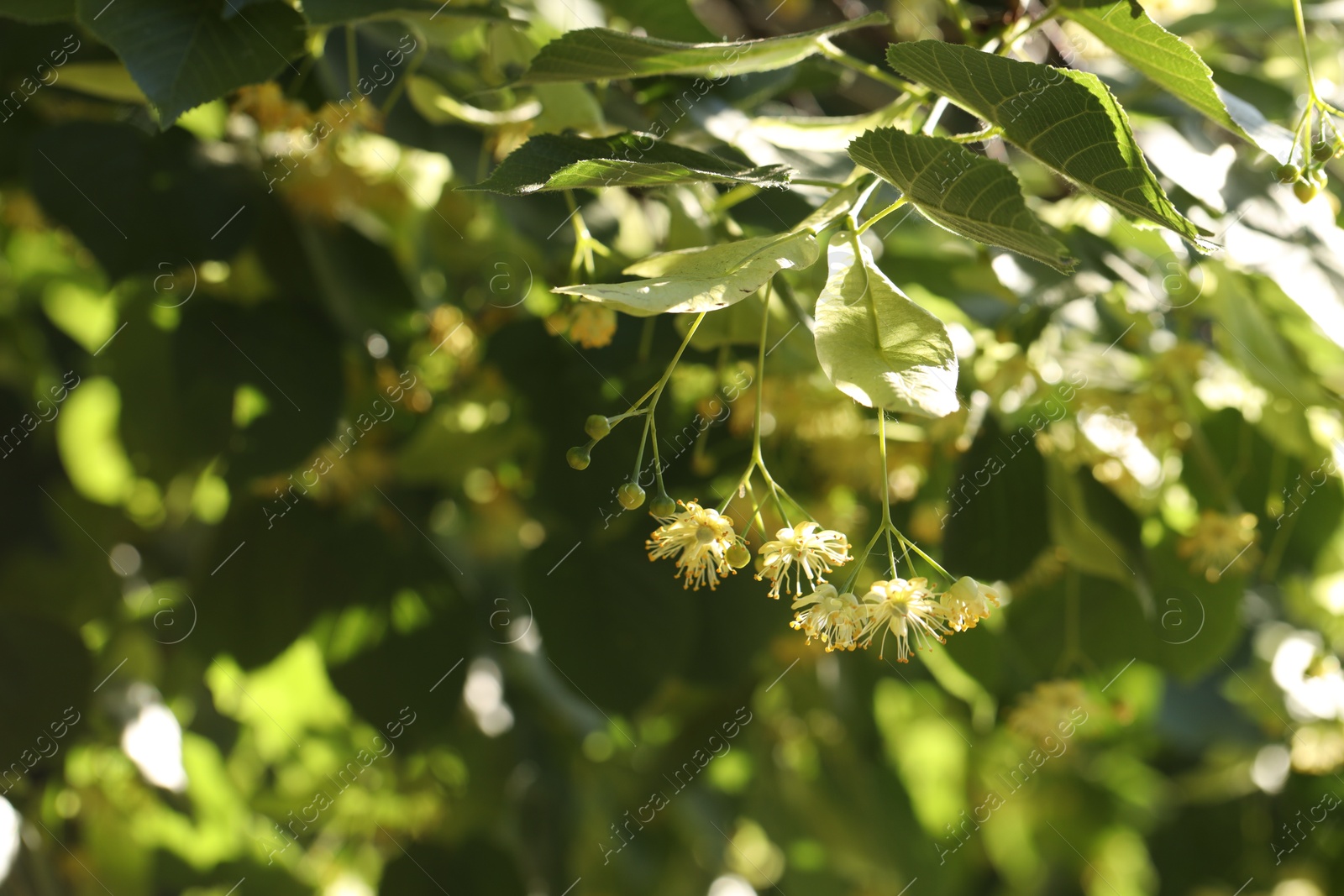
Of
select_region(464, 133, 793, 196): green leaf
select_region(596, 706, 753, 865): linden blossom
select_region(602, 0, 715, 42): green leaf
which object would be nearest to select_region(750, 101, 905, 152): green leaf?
select_region(602, 0, 715, 42): green leaf

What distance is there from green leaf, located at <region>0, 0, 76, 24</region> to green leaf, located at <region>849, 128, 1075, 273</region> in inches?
22.1

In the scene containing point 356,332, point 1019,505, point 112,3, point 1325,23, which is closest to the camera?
point 112,3

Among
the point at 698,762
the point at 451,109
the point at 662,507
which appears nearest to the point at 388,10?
the point at 451,109

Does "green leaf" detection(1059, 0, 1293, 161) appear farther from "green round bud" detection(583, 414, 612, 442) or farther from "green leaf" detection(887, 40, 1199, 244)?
"green round bud" detection(583, 414, 612, 442)

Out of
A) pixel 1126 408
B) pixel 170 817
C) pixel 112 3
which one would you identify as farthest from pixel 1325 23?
pixel 170 817

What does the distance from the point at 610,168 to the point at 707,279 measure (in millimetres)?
73

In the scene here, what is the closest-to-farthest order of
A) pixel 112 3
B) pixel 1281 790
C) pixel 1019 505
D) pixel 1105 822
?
pixel 112 3
pixel 1019 505
pixel 1281 790
pixel 1105 822

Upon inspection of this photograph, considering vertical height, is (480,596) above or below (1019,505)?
below

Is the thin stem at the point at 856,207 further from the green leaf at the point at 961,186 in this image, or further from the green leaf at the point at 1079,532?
the green leaf at the point at 1079,532

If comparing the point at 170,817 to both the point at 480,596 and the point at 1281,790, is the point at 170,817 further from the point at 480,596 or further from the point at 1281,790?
the point at 1281,790

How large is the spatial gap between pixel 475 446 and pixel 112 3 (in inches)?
20.7

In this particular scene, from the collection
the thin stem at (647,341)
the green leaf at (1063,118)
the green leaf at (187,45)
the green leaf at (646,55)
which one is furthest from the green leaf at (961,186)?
the green leaf at (187,45)

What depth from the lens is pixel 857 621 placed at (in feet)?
1.46

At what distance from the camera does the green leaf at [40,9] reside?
25.2 inches
